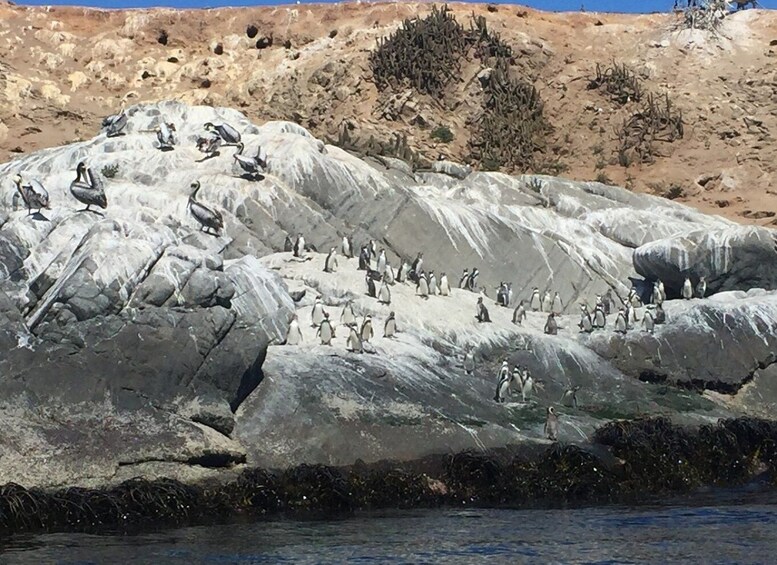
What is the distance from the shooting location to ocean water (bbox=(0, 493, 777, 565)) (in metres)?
17.1

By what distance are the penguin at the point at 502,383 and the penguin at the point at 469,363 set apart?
0.57 metres

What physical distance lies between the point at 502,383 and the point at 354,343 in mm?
2893

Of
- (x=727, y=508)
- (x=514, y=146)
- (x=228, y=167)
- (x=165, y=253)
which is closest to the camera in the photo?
(x=727, y=508)

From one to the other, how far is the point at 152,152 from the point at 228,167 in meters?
2.27

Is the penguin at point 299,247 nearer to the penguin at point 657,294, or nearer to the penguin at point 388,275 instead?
the penguin at point 388,275

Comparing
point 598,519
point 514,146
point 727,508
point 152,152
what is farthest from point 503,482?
point 514,146

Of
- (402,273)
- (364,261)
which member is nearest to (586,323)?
(402,273)

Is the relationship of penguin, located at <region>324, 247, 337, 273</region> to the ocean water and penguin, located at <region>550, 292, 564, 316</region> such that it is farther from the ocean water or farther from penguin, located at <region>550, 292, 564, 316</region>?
the ocean water

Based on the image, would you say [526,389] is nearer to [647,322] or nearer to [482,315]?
[482,315]

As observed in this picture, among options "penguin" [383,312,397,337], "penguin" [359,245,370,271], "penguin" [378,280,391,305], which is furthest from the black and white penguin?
"penguin" [359,245,370,271]

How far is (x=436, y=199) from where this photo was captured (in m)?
34.8

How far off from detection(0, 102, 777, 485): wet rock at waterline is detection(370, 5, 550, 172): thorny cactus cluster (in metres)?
13.6

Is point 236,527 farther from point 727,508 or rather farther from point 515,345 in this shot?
point 515,345

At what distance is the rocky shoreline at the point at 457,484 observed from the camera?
19.2 m
